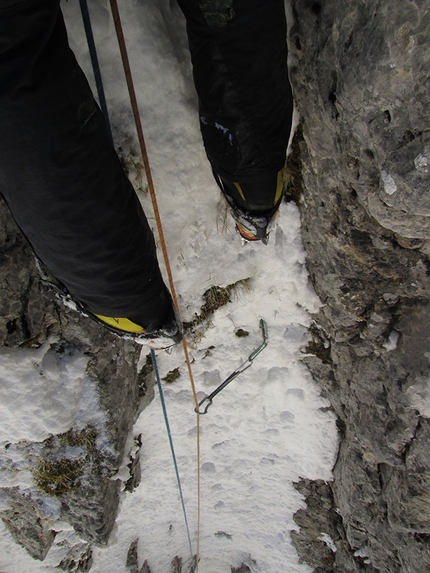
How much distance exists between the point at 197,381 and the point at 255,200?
194 cm

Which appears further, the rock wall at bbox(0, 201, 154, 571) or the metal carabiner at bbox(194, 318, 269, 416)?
the metal carabiner at bbox(194, 318, 269, 416)

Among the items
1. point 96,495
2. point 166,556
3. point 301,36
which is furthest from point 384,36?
point 166,556

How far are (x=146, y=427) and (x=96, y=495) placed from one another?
0.79 m

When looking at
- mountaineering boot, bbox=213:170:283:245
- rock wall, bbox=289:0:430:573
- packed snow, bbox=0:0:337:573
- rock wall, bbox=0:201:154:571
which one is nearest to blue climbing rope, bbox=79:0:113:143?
packed snow, bbox=0:0:337:573

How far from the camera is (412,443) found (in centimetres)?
240

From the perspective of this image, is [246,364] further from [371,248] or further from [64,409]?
[371,248]

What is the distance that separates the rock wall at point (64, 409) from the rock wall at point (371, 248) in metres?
1.49

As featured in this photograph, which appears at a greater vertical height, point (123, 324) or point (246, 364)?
point (123, 324)

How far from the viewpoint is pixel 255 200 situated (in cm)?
176

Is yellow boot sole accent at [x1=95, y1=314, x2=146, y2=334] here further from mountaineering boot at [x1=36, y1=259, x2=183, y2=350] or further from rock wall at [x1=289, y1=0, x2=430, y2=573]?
rock wall at [x1=289, y1=0, x2=430, y2=573]

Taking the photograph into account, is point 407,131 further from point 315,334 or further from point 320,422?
point 320,422

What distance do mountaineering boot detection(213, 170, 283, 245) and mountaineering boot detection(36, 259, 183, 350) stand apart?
53 centimetres

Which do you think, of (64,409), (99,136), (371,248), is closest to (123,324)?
(99,136)

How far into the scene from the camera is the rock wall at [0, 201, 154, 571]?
217cm
